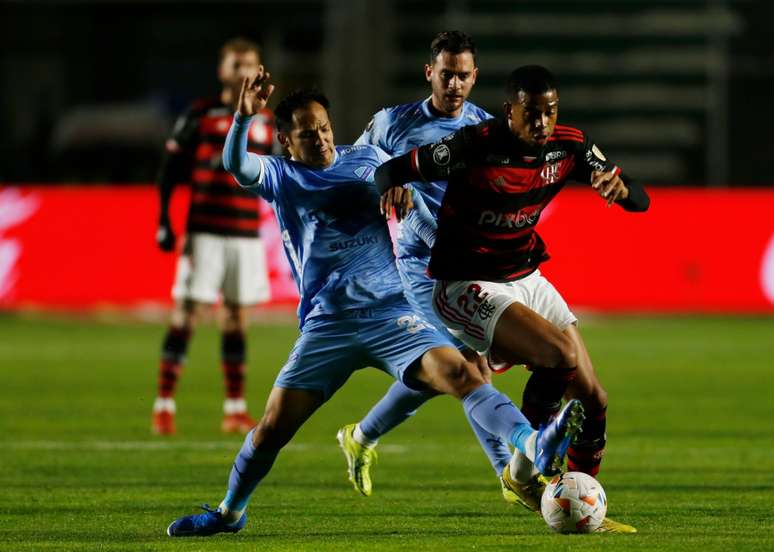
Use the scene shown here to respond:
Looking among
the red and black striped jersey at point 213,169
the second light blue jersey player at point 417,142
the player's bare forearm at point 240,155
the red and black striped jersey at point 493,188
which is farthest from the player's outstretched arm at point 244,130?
the red and black striped jersey at point 213,169

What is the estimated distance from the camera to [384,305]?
20.9ft

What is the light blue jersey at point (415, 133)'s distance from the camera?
24.0 ft

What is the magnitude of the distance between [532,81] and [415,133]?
4.44 ft

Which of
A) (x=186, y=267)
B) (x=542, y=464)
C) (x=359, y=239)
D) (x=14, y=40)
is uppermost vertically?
(x=359, y=239)

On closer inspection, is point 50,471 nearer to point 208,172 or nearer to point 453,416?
point 208,172

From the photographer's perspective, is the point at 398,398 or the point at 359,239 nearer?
the point at 359,239

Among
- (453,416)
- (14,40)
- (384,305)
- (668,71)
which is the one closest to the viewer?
(384,305)

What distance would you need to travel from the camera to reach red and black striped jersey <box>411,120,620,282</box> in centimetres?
629

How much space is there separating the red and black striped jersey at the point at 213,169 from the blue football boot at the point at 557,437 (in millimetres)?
5048

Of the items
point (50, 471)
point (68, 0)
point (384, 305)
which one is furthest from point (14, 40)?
point (384, 305)

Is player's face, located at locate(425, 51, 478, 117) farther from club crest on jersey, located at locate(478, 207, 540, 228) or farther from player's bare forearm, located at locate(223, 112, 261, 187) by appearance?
player's bare forearm, located at locate(223, 112, 261, 187)

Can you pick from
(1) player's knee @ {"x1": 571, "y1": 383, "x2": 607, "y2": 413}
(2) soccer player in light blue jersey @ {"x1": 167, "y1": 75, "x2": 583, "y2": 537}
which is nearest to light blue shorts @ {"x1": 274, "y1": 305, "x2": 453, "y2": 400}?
(2) soccer player in light blue jersey @ {"x1": 167, "y1": 75, "x2": 583, "y2": 537}

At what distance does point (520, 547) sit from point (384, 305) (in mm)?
1141

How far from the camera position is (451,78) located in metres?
7.29
